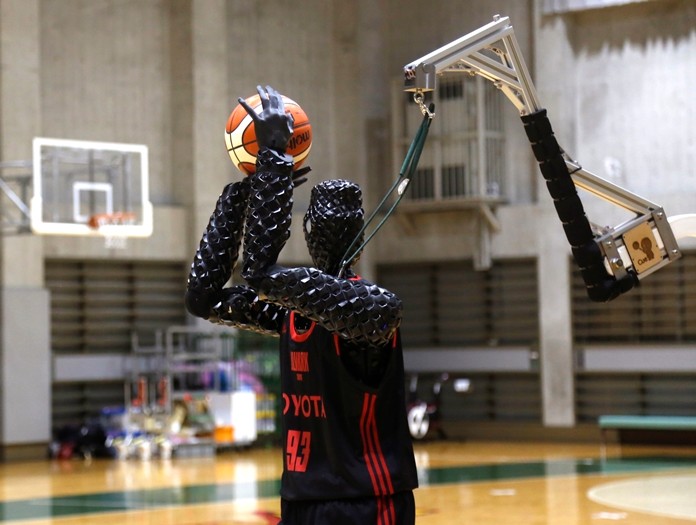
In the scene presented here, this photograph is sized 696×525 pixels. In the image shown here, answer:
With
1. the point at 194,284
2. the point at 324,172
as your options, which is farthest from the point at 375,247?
the point at 194,284

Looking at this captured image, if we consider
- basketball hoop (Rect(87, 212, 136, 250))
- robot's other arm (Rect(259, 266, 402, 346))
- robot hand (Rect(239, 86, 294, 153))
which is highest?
basketball hoop (Rect(87, 212, 136, 250))

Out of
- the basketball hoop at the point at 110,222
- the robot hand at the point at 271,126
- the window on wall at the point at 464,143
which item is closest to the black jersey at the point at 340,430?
the robot hand at the point at 271,126

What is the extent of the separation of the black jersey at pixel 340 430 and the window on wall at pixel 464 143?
17.8 metres

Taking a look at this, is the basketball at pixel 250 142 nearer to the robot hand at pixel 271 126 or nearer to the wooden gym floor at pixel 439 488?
the robot hand at pixel 271 126

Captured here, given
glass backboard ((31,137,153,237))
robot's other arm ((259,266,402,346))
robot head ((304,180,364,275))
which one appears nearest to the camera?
robot's other arm ((259,266,402,346))

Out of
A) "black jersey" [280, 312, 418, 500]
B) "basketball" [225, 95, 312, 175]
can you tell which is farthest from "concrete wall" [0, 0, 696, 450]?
"black jersey" [280, 312, 418, 500]

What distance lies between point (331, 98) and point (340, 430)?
65.6 ft

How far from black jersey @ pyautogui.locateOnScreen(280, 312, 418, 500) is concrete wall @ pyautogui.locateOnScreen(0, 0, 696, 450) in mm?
16601

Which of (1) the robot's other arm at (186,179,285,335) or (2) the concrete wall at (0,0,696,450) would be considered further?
(2) the concrete wall at (0,0,696,450)

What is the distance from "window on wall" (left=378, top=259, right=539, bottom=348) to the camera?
21.7 meters

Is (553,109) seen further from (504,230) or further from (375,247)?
(375,247)

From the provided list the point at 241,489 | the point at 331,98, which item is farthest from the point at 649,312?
the point at 241,489

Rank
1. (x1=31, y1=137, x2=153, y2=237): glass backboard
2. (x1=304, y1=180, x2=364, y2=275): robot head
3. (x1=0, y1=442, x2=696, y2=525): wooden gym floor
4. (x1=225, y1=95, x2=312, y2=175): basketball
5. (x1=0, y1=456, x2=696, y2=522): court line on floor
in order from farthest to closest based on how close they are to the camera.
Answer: (x1=31, y1=137, x2=153, y2=237): glass backboard → (x1=0, y1=456, x2=696, y2=522): court line on floor → (x1=0, y1=442, x2=696, y2=525): wooden gym floor → (x1=225, y1=95, x2=312, y2=175): basketball → (x1=304, y1=180, x2=364, y2=275): robot head

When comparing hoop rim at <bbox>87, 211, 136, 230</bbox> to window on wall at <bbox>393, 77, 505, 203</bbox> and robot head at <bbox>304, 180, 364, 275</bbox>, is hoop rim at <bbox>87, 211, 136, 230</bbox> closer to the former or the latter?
window on wall at <bbox>393, 77, 505, 203</bbox>
